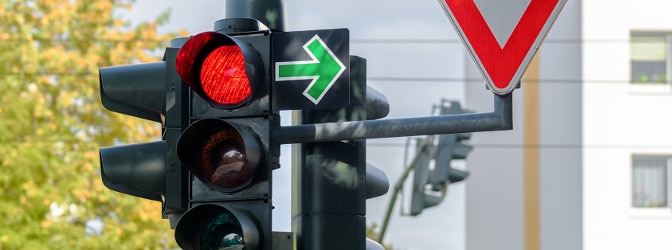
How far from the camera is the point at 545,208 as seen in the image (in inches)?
1137

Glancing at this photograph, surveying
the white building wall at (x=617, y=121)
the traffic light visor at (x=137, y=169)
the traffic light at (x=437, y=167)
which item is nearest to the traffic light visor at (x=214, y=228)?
the traffic light visor at (x=137, y=169)

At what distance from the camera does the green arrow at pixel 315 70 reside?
14.4 feet

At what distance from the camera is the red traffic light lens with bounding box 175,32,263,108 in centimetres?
438

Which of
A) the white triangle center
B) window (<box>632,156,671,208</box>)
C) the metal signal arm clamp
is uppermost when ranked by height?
the white triangle center

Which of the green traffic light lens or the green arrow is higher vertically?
the green arrow

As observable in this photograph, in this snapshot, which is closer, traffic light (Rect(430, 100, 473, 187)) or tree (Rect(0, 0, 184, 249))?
tree (Rect(0, 0, 184, 249))

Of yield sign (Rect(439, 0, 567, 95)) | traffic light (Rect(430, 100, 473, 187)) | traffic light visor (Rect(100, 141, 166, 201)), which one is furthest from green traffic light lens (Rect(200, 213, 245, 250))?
traffic light (Rect(430, 100, 473, 187))

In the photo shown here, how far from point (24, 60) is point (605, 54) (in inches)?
451

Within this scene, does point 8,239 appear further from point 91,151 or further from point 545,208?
point 545,208

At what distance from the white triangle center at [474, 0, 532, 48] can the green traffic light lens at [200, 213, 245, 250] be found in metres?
1.00

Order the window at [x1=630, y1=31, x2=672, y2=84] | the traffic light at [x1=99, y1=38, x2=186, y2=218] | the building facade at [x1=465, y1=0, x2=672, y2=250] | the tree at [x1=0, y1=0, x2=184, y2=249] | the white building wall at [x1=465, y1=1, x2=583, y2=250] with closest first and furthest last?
the traffic light at [x1=99, y1=38, x2=186, y2=218] → the tree at [x1=0, y1=0, x2=184, y2=249] → the window at [x1=630, y1=31, x2=672, y2=84] → the building facade at [x1=465, y1=0, x2=672, y2=250] → the white building wall at [x1=465, y1=1, x2=583, y2=250]

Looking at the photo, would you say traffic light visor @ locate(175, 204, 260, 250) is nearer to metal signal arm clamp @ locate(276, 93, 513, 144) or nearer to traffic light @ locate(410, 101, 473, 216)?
metal signal arm clamp @ locate(276, 93, 513, 144)

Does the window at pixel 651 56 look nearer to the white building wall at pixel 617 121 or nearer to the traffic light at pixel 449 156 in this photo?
the white building wall at pixel 617 121

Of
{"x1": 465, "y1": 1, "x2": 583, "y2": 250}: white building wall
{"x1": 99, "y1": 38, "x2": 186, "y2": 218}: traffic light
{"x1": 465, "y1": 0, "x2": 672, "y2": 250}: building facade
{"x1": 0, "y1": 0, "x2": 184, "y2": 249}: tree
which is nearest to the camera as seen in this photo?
{"x1": 99, "y1": 38, "x2": 186, "y2": 218}: traffic light
